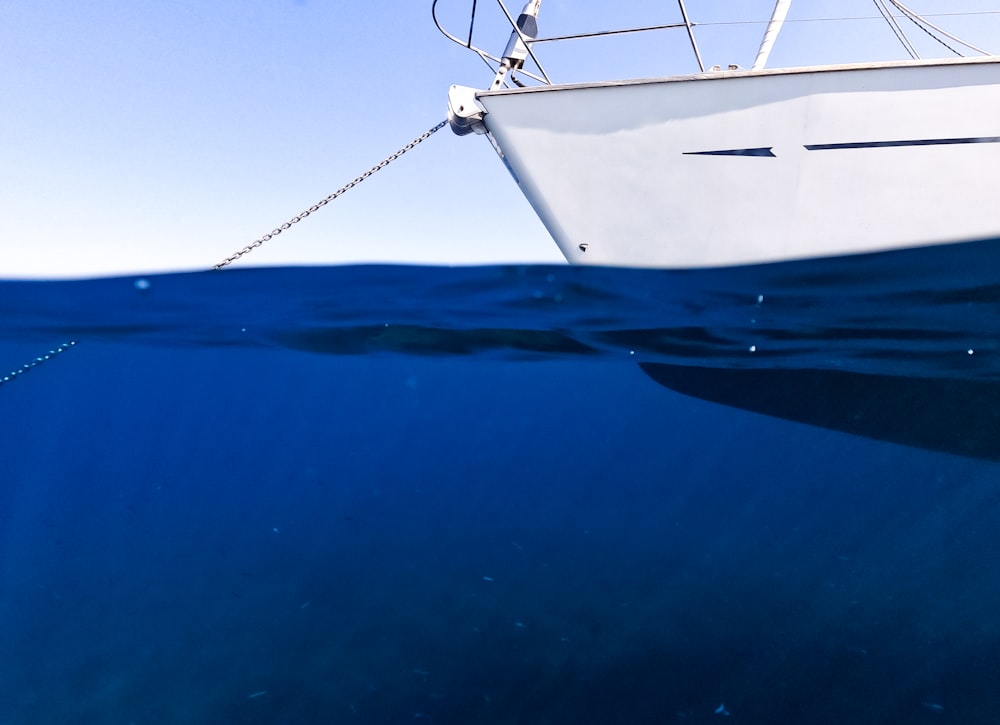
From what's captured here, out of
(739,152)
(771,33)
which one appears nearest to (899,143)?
(739,152)

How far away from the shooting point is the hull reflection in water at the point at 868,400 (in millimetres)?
10820

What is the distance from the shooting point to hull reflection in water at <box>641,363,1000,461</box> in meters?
10.8

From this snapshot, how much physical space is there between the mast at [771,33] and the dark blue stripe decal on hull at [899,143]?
75.4 inches

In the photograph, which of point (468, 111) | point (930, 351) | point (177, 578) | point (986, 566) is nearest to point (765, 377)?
point (930, 351)

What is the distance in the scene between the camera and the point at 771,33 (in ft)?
23.4

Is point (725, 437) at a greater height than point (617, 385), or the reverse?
point (617, 385)

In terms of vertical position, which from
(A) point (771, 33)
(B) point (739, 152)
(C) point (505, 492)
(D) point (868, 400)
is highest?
(A) point (771, 33)

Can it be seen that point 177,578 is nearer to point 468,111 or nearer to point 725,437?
point 468,111

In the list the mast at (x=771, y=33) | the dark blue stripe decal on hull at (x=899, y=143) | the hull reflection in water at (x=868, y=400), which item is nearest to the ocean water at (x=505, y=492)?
the hull reflection in water at (x=868, y=400)

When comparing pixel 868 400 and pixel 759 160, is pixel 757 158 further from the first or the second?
pixel 868 400

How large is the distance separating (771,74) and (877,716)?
8.97 meters

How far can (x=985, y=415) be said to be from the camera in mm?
12234

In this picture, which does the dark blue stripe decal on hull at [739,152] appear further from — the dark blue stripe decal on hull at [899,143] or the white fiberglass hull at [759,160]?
the dark blue stripe decal on hull at [899,143]

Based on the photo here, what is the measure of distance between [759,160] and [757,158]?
31 mm
